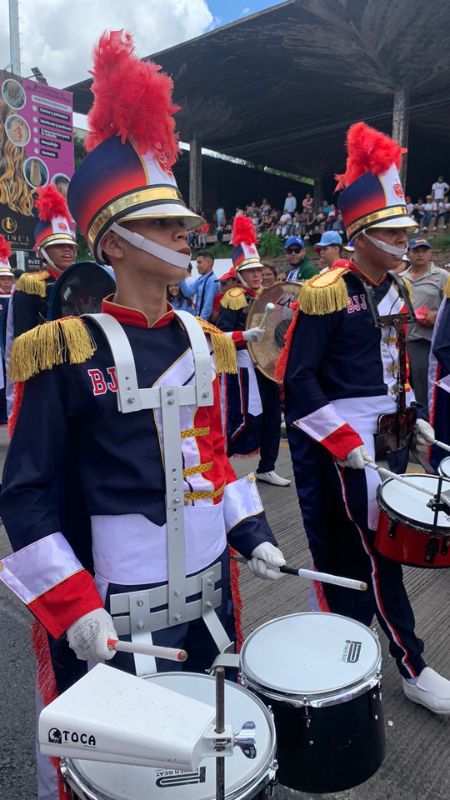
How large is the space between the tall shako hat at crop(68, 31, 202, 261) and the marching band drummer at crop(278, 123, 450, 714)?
3.80 ft

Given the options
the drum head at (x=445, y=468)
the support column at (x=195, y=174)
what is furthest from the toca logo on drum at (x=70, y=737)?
the support column at (x=195, y=174)

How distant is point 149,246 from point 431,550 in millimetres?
1500

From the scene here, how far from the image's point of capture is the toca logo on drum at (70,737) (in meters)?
1.00

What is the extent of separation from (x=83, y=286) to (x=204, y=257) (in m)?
6.82

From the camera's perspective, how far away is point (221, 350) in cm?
191

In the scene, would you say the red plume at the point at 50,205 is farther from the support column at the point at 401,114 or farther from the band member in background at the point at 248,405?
the support column at the point at 401,114

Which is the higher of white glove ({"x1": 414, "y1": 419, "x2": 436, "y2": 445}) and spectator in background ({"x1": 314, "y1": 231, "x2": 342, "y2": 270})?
spectator in background ({"x1": 314, "y1": 231, "x2": 342, "y2": 270})

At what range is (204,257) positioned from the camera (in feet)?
29.7

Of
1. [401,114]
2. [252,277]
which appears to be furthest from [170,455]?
[401,114]

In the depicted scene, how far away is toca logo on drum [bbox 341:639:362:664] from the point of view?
5.61 feet

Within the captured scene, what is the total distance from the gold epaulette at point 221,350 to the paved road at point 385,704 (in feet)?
4.93

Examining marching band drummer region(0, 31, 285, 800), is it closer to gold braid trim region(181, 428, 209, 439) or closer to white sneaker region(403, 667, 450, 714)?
gold braid trim region(181, 428, 209, 439)

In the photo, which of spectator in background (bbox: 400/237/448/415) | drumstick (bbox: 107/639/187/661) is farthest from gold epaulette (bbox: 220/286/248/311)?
drumstick (bbox: 107/639/187/661)

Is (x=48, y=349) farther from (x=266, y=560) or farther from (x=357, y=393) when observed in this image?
(x=357, y=393)
